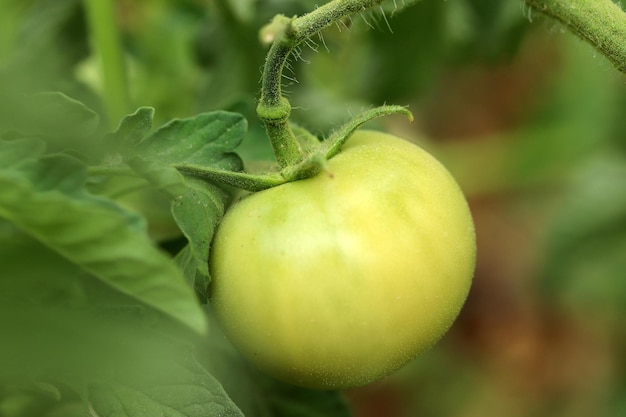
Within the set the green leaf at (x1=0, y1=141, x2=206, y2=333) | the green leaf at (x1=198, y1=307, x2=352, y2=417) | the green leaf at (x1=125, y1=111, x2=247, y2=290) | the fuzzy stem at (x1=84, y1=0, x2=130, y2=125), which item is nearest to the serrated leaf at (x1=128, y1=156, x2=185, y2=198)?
the green leaf at (x1=125, y1=111, x2=247, y2=290)

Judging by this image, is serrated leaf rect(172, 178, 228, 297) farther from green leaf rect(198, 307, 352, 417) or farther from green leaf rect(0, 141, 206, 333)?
green leaf rect(198, 307, 352, 417)

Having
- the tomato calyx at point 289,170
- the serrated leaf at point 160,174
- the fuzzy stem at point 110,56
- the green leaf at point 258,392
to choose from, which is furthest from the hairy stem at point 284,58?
the fuzzy stem at point 110,56

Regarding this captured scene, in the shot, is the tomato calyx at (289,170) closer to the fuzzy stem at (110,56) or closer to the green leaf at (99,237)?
the green leaf at (99,237)

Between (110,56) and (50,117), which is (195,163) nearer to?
(50,117)

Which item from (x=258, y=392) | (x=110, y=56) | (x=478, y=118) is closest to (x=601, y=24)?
(x=258, y=392)

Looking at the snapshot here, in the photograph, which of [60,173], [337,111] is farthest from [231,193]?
[337,111]
